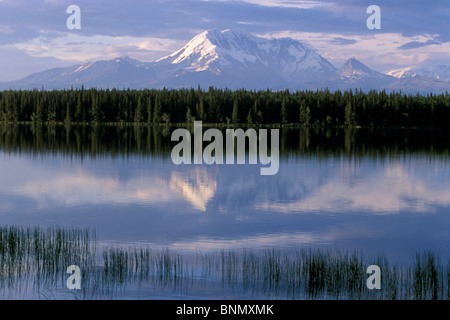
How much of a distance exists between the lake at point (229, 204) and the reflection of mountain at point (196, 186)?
8cm

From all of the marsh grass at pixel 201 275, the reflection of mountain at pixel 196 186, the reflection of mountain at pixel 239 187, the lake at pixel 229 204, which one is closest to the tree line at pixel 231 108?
the lake at pixel 229 204

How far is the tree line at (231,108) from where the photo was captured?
539 feet

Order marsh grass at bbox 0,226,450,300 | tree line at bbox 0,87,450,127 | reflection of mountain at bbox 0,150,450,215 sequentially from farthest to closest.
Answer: tree line at bbox 0,87,450,127, reflection of mountain at bbox 0,150,450,215, marsh grass at bbox 0,226,450,300

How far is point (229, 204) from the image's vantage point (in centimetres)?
3891

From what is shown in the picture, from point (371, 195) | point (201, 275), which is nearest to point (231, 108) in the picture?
point (371, 195)

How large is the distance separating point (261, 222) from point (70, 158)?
3741 centimetres

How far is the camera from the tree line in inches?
6467

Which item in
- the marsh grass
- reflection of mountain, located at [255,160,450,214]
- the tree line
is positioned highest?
the tree line

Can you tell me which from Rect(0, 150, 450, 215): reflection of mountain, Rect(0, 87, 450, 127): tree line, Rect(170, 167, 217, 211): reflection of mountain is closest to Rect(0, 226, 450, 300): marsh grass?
Rect(0, 150, 450, 215): reflection of mountain

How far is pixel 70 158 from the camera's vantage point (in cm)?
6506

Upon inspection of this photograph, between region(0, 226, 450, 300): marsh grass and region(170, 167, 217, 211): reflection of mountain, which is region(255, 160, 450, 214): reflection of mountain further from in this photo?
region(0, 226, 450, 300): marsh grass

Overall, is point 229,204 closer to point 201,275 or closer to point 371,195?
point 371,195

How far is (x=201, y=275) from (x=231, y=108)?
155 meters

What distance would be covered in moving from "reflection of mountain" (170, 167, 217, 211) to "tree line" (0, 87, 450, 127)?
11406cm
